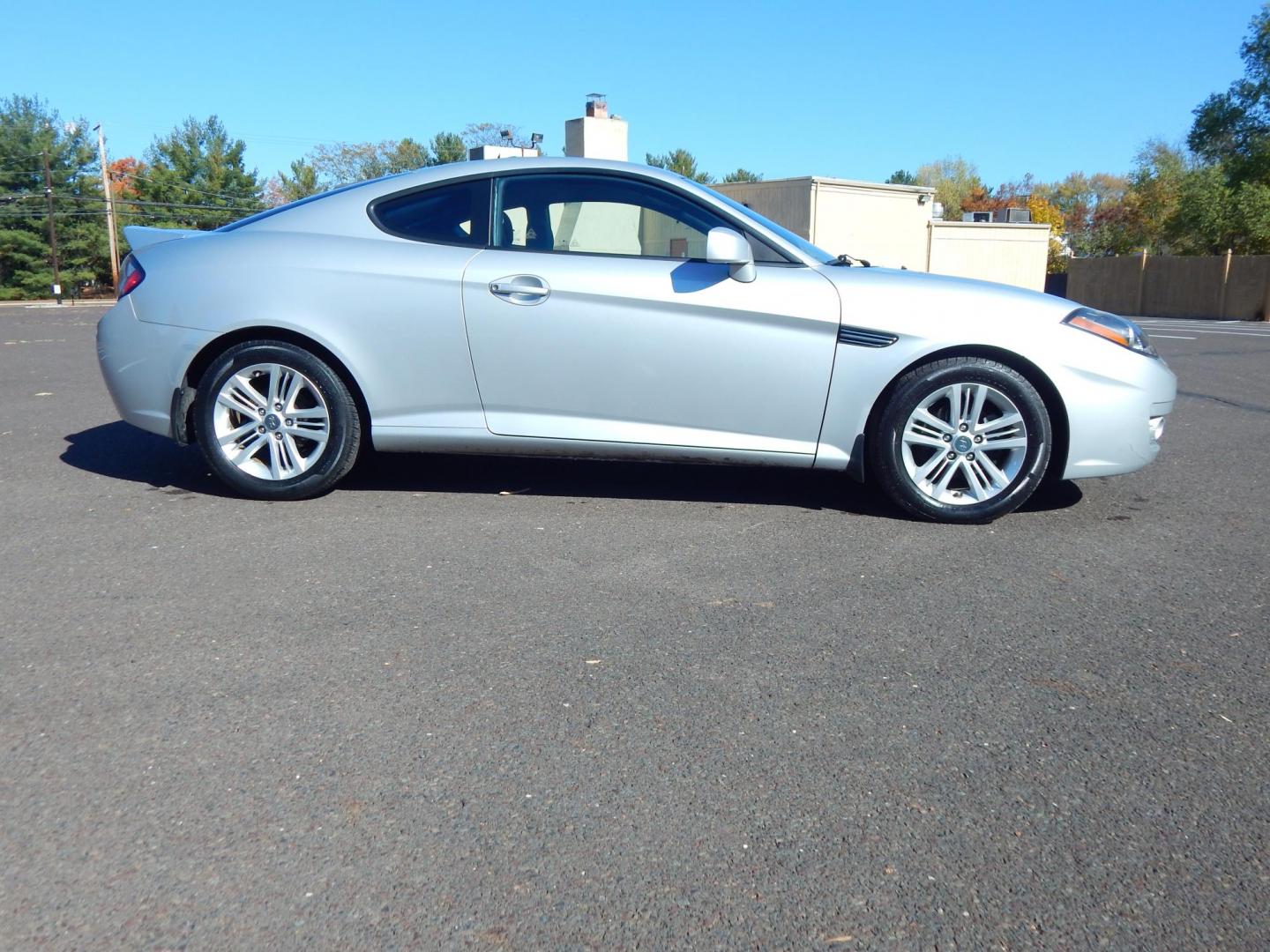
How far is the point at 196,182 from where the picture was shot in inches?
2542

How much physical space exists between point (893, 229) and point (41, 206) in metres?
47.2

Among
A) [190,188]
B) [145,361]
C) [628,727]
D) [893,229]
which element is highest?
[190,188]

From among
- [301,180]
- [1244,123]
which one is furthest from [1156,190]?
[301,180]

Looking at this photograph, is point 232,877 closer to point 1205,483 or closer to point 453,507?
point 453,507

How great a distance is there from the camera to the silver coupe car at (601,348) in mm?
4754

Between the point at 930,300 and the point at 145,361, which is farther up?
the point at 930,300

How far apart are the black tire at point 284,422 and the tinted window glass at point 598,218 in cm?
104

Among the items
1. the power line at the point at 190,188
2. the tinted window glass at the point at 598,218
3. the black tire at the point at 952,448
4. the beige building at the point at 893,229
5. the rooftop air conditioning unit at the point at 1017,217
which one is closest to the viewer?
the black tire at the point at 952,448

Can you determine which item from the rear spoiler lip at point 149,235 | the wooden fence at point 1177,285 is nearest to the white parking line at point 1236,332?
the wooden fence at point 1177,285

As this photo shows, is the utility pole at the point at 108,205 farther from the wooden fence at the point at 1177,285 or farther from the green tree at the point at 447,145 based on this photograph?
the wooden fence at the point at 1177,285

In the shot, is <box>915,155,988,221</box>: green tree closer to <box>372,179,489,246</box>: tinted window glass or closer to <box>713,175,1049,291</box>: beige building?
<box>713,175,1049,291</box>: beige building

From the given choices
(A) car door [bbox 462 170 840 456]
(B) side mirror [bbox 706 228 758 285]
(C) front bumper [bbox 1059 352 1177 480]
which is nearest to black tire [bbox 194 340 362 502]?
(A) car door [bbox 462 170 840 456]

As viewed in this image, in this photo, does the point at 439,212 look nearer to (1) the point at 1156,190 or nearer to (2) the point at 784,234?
(2) the point at 784,234

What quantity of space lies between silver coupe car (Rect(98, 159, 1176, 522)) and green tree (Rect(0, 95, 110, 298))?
197ft
